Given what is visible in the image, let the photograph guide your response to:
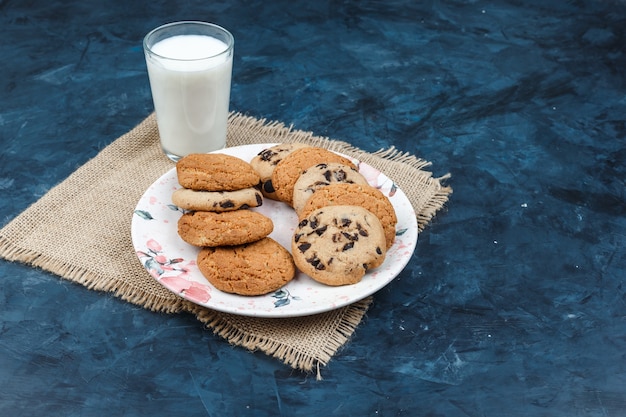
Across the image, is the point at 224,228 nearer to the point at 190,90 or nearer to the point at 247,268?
the point at 247,268

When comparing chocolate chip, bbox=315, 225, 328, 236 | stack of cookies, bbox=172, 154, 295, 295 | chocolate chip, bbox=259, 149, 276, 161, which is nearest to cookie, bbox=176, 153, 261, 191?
stack of cookies, bbox=172, 154, 295, 295

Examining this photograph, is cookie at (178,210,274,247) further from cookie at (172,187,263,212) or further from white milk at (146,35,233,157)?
white milk at (146,35,233,157)

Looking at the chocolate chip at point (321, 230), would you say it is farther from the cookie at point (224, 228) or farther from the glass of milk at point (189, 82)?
the glass of milk at point (189, 82)

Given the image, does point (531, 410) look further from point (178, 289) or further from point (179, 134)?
point (179, 134)

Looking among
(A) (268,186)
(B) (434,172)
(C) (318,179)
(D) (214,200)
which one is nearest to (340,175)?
(C) (318,179)

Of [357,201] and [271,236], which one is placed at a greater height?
[357,201]

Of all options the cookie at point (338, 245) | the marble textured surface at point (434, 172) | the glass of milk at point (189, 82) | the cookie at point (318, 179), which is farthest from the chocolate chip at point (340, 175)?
the glass of milk at point (189, 82)
